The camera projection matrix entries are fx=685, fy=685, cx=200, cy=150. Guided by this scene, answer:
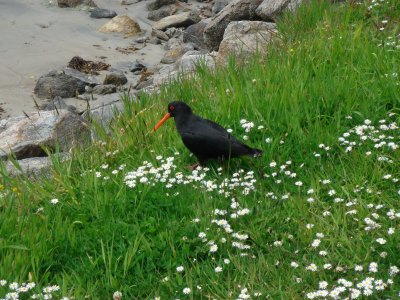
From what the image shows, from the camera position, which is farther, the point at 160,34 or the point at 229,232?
the point at 160,34

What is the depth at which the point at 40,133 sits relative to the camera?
6734mm

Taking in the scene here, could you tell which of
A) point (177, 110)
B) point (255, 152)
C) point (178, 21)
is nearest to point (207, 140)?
point (255, 152)

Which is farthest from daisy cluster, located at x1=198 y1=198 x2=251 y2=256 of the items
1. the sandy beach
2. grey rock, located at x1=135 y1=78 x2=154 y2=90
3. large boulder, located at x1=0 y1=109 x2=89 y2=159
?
grey rock, located at x1=135 y1=78 x2=154 y2=90

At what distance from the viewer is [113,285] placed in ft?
11.9

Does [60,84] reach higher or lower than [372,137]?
lower

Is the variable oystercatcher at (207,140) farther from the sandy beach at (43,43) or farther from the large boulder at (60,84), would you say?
the large boulder at (60,84)

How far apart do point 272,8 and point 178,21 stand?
444 cm

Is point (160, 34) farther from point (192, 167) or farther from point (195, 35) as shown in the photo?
point (192, 167)

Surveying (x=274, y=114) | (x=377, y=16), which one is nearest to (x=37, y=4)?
(x=377, y=16)

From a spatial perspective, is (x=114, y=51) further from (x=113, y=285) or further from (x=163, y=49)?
(x=113, y=285)

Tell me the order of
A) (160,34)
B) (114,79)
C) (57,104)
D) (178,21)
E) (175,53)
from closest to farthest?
(57,104)
(114,79)
(175,53)
(160,34)
(178,21)

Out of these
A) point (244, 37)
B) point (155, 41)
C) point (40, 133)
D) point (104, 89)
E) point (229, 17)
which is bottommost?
point (155, 41)

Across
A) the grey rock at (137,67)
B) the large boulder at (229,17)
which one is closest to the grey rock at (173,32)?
the grey rock at (137,67)

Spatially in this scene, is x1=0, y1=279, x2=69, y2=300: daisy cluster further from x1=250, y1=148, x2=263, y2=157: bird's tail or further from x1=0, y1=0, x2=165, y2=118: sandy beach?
x1=0, y1=0, x2=165, y2=118: sandy beach
